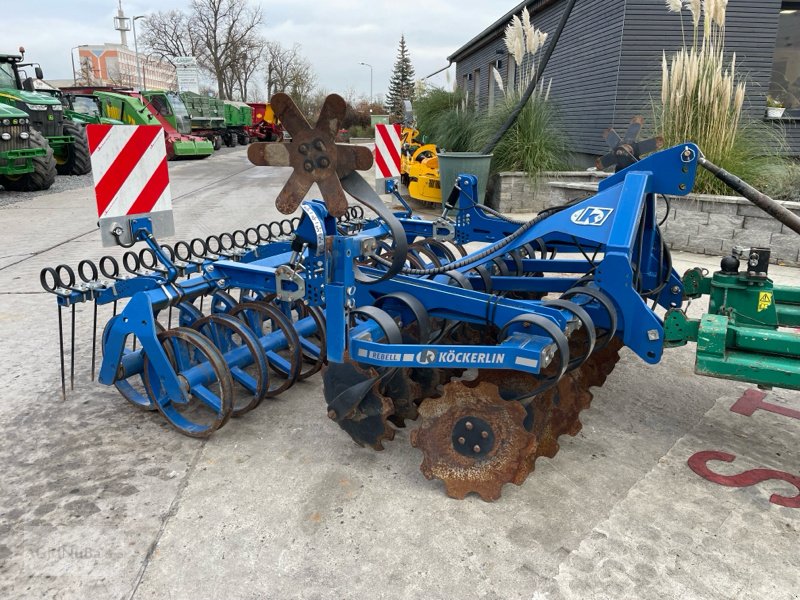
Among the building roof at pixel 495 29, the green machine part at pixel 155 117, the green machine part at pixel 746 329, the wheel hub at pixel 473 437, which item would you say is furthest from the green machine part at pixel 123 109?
the green machine part at pixel 746 329

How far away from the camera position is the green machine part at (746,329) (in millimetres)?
2686

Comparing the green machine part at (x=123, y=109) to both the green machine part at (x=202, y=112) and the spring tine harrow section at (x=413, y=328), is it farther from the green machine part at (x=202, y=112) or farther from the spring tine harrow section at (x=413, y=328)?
the spring tine harrow section at (x=413, y=328)

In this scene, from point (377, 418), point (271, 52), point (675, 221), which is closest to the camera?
point (377, 418)

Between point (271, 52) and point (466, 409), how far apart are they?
58129 mm

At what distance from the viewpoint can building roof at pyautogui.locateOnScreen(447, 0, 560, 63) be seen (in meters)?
14.2

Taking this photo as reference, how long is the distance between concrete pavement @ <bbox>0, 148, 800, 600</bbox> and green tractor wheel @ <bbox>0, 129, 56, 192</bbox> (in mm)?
10259

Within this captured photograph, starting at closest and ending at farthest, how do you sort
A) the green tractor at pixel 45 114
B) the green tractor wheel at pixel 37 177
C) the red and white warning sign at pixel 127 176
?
1. the red and white warning sign at pixel 127 176
2. the green tractor wheel at pixel 37 177
3. the green tractor at pixel 45 114

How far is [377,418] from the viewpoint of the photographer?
2.94 m

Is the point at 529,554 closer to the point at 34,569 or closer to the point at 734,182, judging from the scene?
the point at 34,569

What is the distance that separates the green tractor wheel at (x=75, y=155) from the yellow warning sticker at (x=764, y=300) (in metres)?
15.5

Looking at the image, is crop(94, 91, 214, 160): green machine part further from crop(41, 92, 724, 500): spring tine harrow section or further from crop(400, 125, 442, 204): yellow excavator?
crop(41, 92, 724, 500): spring tine harrow section

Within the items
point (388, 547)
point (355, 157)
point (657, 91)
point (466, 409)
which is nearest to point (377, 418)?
point (466, 409)

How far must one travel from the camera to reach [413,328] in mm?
3188

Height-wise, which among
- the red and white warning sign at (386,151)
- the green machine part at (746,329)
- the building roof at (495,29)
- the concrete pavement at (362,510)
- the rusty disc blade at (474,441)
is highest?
the building roof at (495,29)
